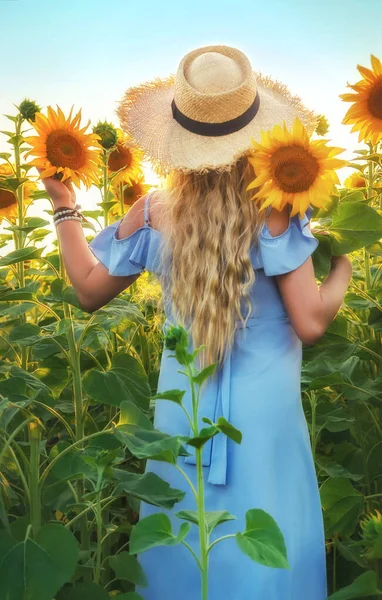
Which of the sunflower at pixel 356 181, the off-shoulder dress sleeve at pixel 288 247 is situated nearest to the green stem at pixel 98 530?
the off-shoulder dress sleeve at pixel 288 247

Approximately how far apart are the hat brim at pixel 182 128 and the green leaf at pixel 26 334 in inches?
18.1

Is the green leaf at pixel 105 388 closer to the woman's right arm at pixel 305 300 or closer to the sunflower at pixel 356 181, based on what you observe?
the woman's right arm at pixel 305 300

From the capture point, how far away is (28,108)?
2061 mm

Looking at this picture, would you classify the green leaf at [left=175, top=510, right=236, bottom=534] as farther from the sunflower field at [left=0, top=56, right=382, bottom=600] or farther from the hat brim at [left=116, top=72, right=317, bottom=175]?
the hat brim at [left=116, top=72, right=317, bottom=175]

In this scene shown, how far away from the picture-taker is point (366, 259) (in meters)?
2.11

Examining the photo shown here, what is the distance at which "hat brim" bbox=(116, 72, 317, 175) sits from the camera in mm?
1556

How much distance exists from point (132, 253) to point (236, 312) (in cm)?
26

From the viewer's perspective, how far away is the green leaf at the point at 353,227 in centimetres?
164

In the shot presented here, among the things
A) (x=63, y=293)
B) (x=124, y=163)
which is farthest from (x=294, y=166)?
(x=124, y=163)

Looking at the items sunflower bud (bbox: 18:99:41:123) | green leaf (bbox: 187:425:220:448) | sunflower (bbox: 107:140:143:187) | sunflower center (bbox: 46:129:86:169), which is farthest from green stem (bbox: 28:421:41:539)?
sunflower (bbox: 107:140:143:187)

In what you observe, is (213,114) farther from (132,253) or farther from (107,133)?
(107,133)

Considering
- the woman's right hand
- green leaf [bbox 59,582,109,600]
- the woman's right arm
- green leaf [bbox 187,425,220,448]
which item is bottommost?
green leaf [bbox 59,582,109,600]

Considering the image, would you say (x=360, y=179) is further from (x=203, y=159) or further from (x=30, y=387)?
(x=30, y=387)

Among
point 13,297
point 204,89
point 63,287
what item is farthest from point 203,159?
point 13,297
